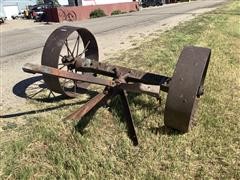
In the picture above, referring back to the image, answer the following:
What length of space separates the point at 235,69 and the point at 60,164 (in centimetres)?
433

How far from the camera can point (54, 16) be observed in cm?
2817

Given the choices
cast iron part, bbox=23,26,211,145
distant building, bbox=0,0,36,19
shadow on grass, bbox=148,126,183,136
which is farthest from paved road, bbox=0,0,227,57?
distant building, bbox=0,0,36,19

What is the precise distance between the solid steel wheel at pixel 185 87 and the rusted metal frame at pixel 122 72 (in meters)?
0.52

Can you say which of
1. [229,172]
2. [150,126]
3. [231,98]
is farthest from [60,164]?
[231,98]

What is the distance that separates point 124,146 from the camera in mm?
4004

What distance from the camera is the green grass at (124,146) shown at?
3607mm

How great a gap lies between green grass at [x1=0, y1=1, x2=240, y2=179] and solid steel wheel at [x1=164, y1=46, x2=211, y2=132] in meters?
0.39

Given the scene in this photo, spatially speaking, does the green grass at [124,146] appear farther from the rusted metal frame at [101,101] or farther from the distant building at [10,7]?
the distant building at [10,7]

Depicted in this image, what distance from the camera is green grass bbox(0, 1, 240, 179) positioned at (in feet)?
11.8

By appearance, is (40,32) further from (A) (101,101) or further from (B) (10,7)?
(B) (10,7)

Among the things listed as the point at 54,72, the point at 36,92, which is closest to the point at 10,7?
the point at 36,92

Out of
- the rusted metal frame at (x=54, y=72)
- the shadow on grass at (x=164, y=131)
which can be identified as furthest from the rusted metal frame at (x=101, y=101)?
the shadow on grass at (x=164, y=131)

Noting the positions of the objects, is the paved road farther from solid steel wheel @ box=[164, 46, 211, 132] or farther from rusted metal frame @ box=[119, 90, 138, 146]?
solid steel wheel @ box=[164, 46, 211, 132]

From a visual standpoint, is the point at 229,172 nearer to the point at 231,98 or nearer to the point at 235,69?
the point at 231,98
